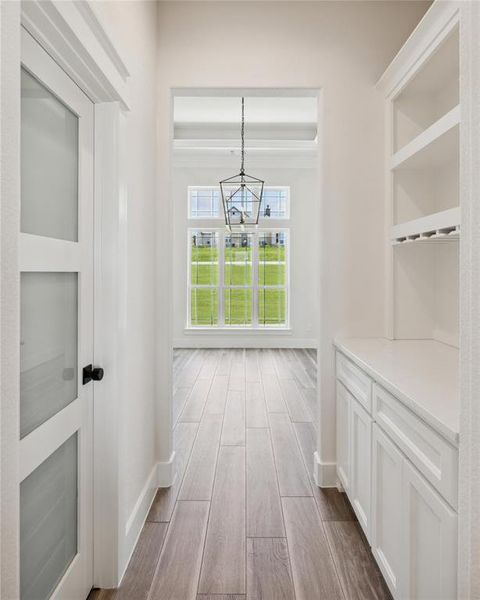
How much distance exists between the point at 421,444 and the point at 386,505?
0.46m

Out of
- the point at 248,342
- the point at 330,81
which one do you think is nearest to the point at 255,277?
the point at 248,342

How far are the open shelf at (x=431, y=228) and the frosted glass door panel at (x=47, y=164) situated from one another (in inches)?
60.8

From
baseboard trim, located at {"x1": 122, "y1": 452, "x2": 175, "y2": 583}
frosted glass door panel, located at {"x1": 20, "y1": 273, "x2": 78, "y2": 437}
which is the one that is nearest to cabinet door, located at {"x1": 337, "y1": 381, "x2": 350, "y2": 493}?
baseboard trim, located at {"x1": 122, "y1": 452, "x2": 175, "y2": 583}

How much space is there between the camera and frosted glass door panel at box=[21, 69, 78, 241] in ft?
3.94

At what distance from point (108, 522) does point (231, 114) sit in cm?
552

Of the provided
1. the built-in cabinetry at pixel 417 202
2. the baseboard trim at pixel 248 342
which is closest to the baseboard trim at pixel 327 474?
the built-in cabinetry at pixel 417 202

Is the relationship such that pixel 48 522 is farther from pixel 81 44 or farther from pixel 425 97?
pixel 425 97

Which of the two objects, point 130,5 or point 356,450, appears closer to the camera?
point 130,5

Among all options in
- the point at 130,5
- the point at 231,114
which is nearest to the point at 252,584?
the point at 130,5

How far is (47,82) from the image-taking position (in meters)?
1.29

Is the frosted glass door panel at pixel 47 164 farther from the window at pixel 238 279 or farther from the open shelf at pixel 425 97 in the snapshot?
the window at pixel 238 279

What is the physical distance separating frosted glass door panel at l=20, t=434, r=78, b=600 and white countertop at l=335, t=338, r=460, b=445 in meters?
1.22

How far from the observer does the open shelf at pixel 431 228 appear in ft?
5.89

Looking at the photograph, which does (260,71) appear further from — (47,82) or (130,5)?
(47,82)
